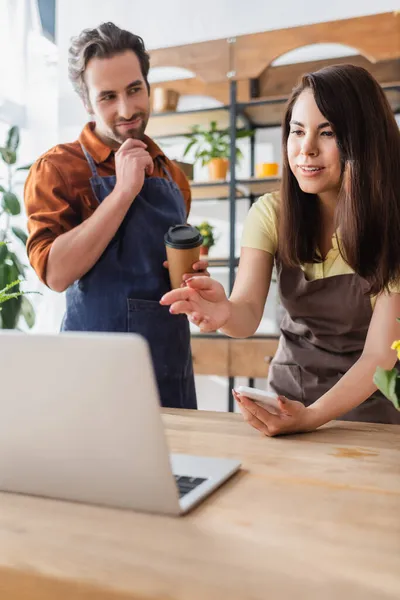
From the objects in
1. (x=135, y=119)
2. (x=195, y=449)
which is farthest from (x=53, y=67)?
(x=195, y=449)

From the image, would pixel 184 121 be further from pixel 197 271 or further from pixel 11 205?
pixel 197 271

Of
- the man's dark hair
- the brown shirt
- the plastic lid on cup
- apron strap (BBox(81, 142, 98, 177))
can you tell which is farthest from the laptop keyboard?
the man's dark hair

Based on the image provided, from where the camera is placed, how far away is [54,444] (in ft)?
2.05

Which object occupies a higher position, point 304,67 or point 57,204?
point 304,67

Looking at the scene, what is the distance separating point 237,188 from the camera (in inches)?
147

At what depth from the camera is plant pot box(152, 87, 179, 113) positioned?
3734 mm

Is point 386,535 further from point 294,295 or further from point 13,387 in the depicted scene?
point 294,295

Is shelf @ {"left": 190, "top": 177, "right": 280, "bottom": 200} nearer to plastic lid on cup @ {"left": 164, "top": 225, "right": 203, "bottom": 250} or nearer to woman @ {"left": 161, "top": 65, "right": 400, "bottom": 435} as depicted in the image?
woman @ {"left": 161, "top": 65, "right": 400, "bottom": 435}

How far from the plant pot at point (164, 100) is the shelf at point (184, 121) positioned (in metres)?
0.05

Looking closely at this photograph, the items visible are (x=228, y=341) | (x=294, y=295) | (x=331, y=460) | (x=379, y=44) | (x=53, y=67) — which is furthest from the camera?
(x=53, y=67)

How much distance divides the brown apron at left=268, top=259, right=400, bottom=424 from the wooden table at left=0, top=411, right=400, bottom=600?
656 mm

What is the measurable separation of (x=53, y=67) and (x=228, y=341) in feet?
8.17

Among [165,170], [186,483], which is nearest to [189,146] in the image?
[165,170]

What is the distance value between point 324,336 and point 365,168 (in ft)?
1.37
